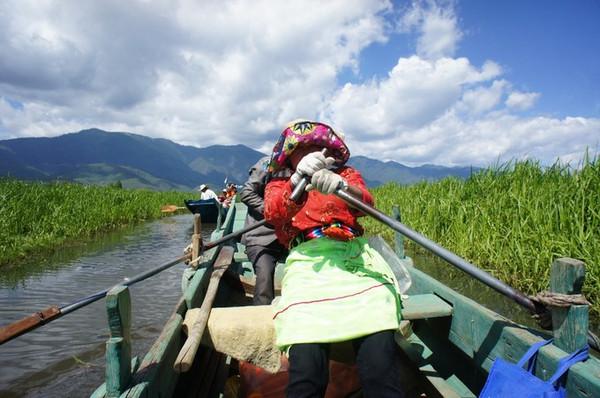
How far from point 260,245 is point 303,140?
1754 millimetres

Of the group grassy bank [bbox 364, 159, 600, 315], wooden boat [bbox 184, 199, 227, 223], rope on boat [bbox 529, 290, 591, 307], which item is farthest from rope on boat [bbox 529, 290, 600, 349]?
wooden boat [bbox 184, 199, 227, 223]

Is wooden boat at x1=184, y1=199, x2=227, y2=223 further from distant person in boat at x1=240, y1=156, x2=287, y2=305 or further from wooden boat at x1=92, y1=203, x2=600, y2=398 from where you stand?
wooden boat at x1=92, y1=203, x2=600, y2=398

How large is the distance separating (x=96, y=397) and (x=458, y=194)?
694 cm

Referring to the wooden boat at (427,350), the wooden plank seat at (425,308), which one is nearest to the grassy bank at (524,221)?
the wooden boat at (427,350)

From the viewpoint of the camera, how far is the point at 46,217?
8.86 meters

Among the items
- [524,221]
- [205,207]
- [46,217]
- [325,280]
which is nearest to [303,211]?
[325,280]

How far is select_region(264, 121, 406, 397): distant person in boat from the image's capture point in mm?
1575

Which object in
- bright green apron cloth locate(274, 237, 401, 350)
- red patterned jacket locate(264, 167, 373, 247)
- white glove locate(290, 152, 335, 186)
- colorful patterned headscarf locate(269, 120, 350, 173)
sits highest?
colorful patterned headscarf locate(269, 120, 350, 173)

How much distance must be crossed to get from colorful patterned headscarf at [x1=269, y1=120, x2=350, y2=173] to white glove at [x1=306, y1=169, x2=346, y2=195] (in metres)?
0.42

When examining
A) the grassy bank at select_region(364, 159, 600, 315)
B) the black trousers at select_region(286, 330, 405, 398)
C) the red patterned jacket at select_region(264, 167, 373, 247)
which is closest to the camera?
the black trousers at select_region(286, 330, 405, 398)

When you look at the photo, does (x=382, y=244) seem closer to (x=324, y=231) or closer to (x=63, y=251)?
(x=324, y=231)

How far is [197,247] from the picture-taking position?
3348mm

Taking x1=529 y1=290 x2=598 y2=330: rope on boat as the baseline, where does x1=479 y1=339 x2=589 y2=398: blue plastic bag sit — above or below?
below

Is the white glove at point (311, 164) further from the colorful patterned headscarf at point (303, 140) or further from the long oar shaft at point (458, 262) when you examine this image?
the colorful patterned headscarf at point (303, 140)
